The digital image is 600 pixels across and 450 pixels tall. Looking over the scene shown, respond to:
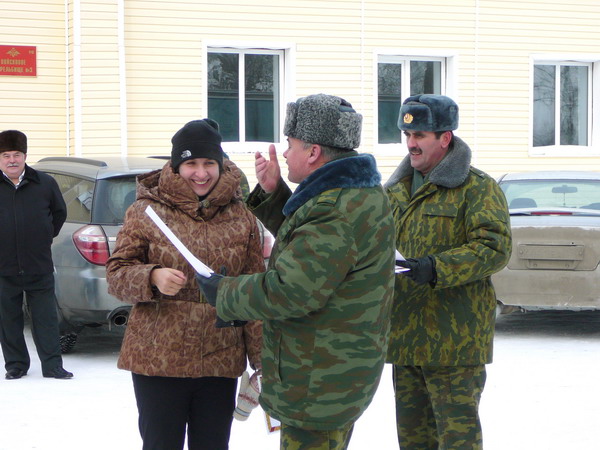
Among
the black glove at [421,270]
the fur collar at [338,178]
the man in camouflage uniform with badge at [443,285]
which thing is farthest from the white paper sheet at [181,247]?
the man in camouflage uniform with badge at [443,285]

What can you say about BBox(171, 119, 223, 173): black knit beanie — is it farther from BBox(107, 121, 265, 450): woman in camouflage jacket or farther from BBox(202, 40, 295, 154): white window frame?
BBox(202, 40, 295, 154): white window frame

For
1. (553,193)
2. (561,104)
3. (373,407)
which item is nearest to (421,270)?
(373,407)

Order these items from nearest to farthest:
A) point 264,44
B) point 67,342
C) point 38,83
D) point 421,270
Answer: point 421,270 < point 67,342 < point 38,83 < point 264,44

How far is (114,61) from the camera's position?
13.9 meters

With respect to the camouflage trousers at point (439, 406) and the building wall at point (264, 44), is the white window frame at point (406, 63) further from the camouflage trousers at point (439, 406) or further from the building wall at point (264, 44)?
the camouflage trousers at point (439, 406)

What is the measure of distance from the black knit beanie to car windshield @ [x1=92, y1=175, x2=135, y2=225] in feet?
14.4

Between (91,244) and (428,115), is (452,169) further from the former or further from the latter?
(91,244)

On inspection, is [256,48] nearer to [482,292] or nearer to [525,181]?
[525,181]

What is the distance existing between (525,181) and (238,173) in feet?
22.7

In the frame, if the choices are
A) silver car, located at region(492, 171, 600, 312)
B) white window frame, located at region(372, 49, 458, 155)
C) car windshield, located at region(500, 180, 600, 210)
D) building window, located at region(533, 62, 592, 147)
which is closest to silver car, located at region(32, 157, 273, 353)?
silver car, located at region(492, 171, 600, 312)

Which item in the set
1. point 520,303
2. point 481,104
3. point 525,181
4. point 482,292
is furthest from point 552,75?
point 482,292

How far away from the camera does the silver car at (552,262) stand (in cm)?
928

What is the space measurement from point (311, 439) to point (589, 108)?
1485cm

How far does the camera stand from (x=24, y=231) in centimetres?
789
